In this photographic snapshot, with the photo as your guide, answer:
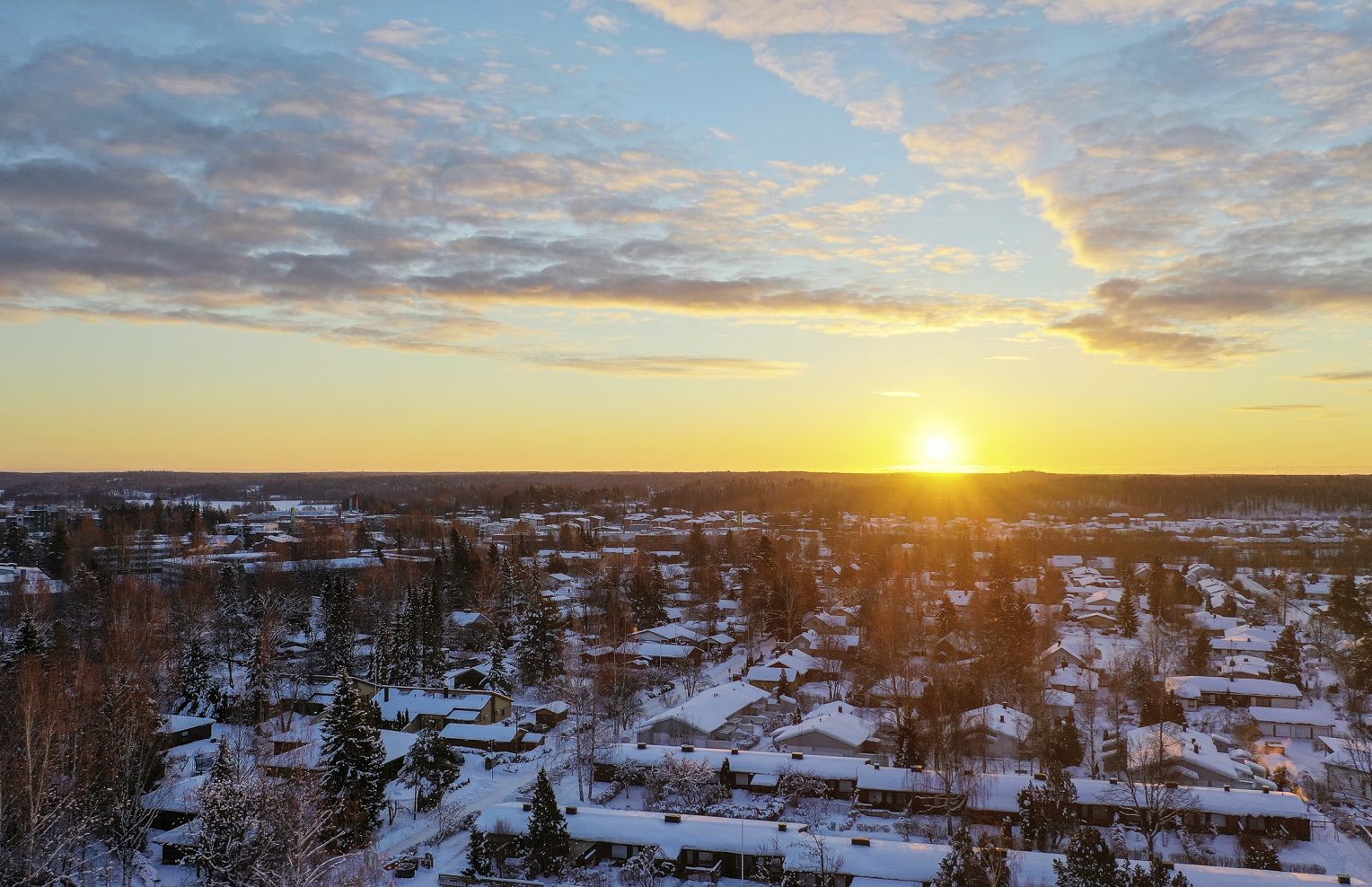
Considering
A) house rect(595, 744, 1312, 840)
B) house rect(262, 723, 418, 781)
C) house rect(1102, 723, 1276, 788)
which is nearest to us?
house rect(595, 744, 1312, 840)

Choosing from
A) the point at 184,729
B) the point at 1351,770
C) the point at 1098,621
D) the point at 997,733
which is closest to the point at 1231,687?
the point at 1351,770

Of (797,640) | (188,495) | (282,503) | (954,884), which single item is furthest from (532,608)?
(188,495)

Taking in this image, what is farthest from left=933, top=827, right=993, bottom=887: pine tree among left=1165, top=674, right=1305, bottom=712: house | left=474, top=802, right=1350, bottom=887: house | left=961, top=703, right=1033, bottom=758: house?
left=1165, top=674, right=1305, bottom=712: house

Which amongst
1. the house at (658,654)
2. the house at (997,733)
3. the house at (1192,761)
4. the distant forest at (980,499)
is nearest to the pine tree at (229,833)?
the house at (997,733)

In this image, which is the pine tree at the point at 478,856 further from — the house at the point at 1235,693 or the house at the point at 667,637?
the house at the point at 1235,693

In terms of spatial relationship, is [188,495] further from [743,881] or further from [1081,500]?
[743,881]

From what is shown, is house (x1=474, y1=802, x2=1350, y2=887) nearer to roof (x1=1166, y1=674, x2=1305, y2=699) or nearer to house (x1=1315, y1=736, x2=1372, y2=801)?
house (x1=1315, y1=736, x2=1372, y2=801)
